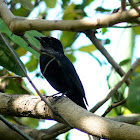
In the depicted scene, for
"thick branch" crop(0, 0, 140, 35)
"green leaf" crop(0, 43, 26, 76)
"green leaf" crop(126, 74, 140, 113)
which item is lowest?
"green leaf" crop(0, 43, 26, 76)

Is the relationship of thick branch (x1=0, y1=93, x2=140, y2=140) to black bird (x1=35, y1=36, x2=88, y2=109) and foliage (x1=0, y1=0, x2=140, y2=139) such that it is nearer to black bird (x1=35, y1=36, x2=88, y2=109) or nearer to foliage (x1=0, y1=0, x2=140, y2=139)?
foliage (x1=0, y1=0, x2=140, y2=139)

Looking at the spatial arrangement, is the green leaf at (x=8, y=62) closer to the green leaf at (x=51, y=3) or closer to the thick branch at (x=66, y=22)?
the thick branch at (x=66, y=22)

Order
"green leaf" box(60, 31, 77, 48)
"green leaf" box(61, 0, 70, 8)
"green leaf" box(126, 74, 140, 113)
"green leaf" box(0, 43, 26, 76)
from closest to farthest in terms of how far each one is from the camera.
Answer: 1. "green leaf" box(126, 74, 140, 113)
2. "green leaf" box(0, 43, 26, 76)
3. "green leaf" box(60, 31, 77, 48)
4. "green leaf" box(61, 0, 70, 8)

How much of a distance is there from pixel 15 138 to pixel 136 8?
8.12 ft

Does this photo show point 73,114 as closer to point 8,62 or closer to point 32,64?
→ point 8,62

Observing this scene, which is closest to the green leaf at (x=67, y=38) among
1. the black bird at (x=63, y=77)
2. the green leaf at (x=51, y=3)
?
the black bird at (x=63, y=77)

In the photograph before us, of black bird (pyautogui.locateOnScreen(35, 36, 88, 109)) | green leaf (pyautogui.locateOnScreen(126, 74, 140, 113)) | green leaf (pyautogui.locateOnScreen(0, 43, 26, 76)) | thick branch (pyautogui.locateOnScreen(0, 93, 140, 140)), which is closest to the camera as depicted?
green leaf (pyautogui.locateOnScreen(126, 74, 140, 113))

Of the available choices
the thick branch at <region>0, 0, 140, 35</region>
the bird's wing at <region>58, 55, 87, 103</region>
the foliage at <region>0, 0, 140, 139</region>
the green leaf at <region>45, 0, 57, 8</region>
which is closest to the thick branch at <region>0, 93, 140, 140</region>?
the foliage at <region>0, 0, 140, 139</region>

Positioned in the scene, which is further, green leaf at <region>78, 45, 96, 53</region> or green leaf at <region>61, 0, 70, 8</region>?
green leaf at <region>61, 0, 70, 8</region>

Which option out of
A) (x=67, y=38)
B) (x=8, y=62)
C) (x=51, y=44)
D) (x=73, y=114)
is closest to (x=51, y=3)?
(x=67, y=38)

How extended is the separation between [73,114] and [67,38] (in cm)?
240

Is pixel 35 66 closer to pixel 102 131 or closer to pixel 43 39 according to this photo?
pixel 43 39

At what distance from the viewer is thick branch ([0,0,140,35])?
1.37 meters

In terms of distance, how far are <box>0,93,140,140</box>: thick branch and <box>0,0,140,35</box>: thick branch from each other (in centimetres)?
71
